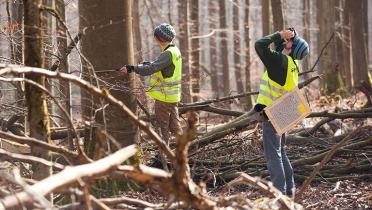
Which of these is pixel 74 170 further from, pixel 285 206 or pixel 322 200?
pixel 322 200

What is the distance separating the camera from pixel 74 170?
131 inches

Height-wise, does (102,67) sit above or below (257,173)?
above

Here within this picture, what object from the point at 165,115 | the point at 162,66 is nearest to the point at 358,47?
the point at 165,115

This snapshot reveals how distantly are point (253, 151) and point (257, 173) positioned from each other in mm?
1091

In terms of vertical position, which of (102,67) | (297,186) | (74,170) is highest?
(102,67)

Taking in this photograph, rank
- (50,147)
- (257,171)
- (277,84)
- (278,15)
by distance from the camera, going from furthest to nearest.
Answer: (278,15)
(257,171)
(277,84)
(50,147)

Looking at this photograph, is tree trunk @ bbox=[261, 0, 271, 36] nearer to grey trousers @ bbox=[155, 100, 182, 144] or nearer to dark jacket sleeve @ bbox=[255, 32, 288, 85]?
grey trousers @ bbox=[155, 100, 182, 144]

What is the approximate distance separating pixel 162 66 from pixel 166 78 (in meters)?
0.22

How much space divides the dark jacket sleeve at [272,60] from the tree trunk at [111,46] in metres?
1.63

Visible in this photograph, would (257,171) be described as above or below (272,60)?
below

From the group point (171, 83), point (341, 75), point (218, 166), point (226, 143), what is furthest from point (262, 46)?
point (341, 75)

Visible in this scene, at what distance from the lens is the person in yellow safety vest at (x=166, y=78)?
314 inches

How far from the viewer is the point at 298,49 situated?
6.64 meters

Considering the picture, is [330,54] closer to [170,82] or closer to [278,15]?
[278,15]
